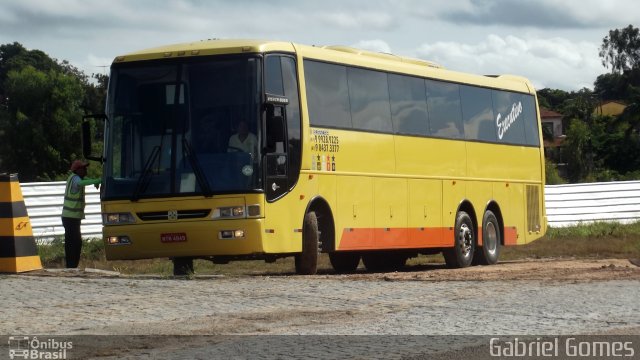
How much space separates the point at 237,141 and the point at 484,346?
838 cm

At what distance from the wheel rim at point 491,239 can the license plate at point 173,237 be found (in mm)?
8964

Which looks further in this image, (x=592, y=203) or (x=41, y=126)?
(x=41, y=126)

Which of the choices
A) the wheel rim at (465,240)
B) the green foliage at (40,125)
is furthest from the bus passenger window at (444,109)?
the green foliage at (40,125)

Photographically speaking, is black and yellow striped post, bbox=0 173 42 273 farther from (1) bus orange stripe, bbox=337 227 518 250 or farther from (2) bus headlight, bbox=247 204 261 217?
(1) bus orange stripe, bbox=337 227 518 250

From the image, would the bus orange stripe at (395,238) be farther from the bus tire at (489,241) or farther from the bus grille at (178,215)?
the bus grille at (178,215)

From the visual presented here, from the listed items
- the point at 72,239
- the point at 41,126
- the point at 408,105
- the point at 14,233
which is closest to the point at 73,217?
the point at 72,239

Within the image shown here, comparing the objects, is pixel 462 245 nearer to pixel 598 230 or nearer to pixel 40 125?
pixel 598 230

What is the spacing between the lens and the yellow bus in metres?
18.2

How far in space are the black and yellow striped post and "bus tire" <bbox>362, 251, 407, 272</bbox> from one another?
8.29 m

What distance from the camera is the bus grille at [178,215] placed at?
59.7 feet

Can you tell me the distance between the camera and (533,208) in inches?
1115

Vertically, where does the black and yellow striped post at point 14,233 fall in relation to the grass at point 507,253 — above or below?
above

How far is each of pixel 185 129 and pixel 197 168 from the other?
0.59 m

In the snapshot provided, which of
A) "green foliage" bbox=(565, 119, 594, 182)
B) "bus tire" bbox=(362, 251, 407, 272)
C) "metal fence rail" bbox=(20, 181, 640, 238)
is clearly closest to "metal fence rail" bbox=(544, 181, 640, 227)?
"metal fence rail" bbox=(20, 181, 640, 238)
